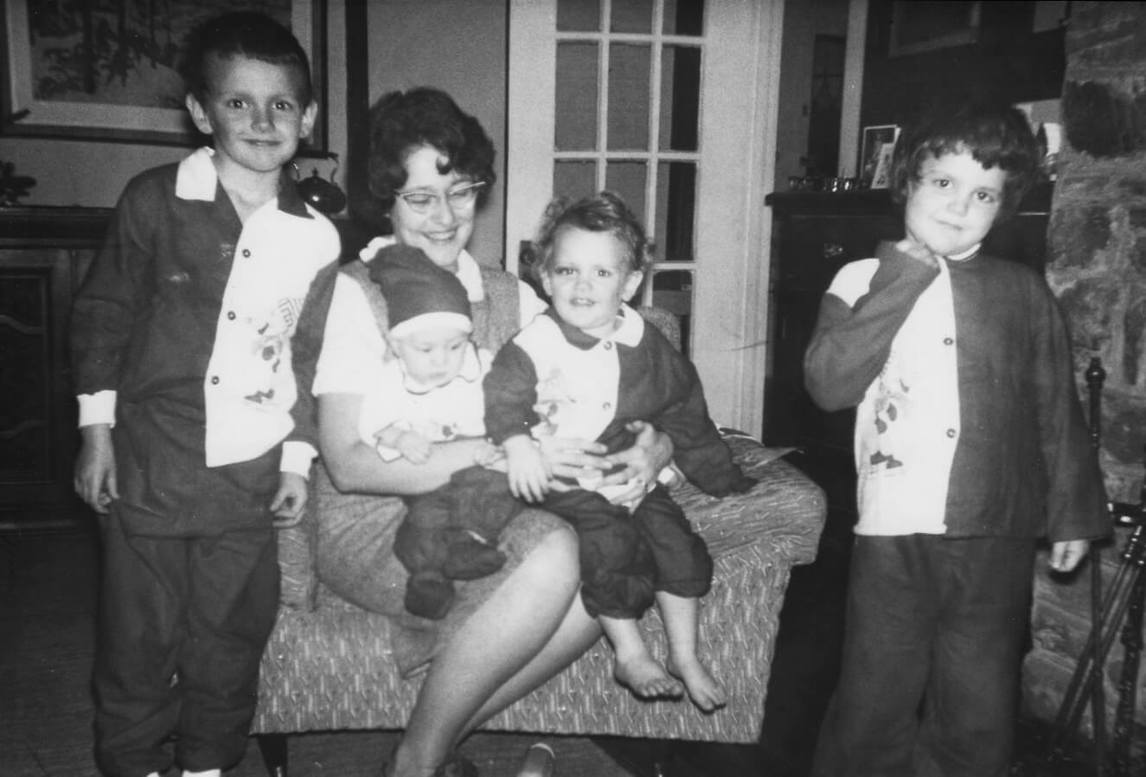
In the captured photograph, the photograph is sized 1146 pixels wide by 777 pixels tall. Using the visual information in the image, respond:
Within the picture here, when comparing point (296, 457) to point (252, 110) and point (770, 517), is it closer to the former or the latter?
point (252, 110)

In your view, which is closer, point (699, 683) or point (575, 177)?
point (699, 683)

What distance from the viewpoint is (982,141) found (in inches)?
47.6

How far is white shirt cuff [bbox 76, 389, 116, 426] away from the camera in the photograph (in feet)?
4.49

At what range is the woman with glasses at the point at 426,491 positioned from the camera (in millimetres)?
1364

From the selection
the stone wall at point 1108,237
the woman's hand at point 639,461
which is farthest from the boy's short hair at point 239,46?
the stone wall at point 1108,237

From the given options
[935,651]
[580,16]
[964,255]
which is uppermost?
[580,16]

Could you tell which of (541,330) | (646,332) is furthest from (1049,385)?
(541,330)

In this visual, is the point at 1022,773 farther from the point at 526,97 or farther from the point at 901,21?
the point at 901,21

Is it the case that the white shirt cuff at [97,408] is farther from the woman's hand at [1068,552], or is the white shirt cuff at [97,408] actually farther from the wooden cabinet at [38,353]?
the wooden cabinet at [38,353]

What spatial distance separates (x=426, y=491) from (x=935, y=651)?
31.9 inches

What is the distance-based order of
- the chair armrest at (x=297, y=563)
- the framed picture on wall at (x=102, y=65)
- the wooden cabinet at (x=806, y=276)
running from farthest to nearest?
1. the framed picture on wall at (x=102, y=65)
2. the wooden cabinet at (x=806, y=276)
3. the chair armrest at (x=297, y=563)

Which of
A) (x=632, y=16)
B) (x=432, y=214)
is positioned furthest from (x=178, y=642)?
(x=632, y=16)

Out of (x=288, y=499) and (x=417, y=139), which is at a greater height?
(x=417, y=139)

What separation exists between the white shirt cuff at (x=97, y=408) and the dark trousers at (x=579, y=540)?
487 millimetres
